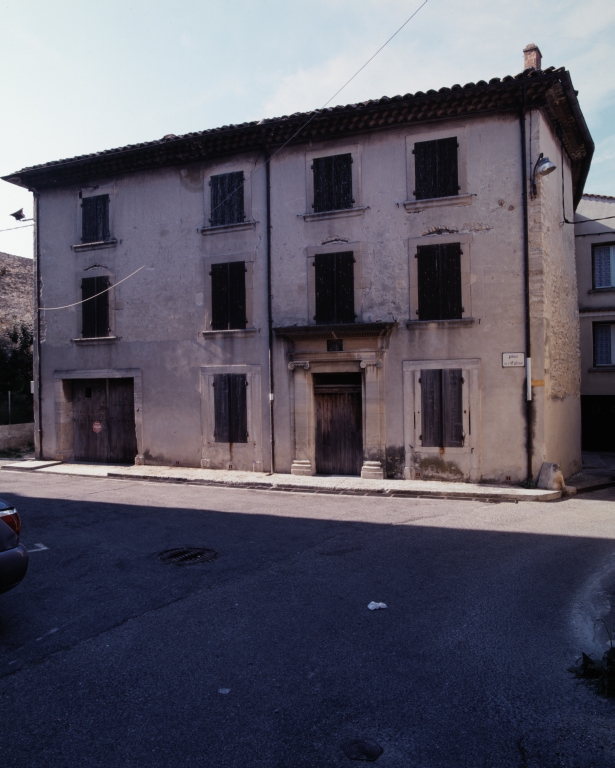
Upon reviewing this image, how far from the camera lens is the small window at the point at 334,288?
524 inches

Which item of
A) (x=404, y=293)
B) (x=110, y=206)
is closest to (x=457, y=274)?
(x=404, y=293)

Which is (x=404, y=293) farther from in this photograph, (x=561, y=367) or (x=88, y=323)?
(x=88, y=323)

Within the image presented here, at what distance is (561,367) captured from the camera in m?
13.7

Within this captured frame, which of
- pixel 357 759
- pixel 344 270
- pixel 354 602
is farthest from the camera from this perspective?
pixel 344 270

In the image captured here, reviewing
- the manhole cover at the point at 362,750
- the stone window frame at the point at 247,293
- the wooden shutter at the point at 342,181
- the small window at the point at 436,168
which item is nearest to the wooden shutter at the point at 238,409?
the stone window frame at the point at 247,293

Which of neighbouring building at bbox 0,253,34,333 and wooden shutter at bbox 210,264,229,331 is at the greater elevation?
neighbouring building at bbox 0,253,34,333

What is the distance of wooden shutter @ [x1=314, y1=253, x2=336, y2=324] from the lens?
44.1 ft

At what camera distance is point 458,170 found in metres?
12.5

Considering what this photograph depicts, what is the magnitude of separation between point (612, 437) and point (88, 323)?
1732 centimetres

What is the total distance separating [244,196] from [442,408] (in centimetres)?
712

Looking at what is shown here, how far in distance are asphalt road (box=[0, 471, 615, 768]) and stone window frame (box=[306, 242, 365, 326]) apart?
626 cm

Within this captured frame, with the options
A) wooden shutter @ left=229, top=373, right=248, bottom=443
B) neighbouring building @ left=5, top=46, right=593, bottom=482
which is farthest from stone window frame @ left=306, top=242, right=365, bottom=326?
wooden shutter @ left=229, top=373, right=248, bottom=443

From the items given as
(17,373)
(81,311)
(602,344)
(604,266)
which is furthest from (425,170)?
(17,373)

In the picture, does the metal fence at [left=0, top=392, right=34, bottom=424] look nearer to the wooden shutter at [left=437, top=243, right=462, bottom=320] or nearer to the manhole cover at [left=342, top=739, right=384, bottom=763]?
the wooden shutter at [left=437, top=243, right=462, bottom=320]
